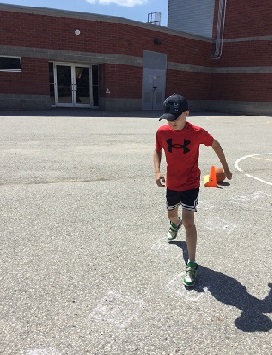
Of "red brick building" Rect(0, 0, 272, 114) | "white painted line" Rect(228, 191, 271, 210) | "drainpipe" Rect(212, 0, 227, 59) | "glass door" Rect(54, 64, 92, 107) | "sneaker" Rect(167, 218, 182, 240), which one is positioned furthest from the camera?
"drainpipe" Rect(212, 0, 227, 59)

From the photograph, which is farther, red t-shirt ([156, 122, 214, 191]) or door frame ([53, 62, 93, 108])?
door frame ([53, 62, 93, 108])

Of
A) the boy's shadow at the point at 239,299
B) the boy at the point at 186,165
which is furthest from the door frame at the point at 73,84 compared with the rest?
the boy's shadow at the point at 239,299

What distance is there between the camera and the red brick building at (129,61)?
1956cm

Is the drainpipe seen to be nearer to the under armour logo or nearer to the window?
the window

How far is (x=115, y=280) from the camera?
3.15m

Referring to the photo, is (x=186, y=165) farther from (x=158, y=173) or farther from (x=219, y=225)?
(x=219, y=225)

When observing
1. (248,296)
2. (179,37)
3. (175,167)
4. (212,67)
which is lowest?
(248,296)

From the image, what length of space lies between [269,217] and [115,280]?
2.79 metres

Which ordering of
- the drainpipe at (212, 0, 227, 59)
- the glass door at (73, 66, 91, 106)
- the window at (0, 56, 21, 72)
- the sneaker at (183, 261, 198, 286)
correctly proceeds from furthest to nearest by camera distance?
the drainpipe at (212, 0, 227, 59)
the glass door at (73, 66, 91, 106)
the window at (0, 56, 21, 72)
the sneaker at (183, 261, 198, 286)

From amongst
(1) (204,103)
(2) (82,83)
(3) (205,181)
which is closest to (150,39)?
(2) (82,83)

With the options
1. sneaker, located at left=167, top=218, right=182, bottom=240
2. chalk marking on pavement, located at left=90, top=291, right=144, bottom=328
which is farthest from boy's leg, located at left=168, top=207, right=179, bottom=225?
chalk marking on pavement, located at left=90, top=291, right=144, bottom=328

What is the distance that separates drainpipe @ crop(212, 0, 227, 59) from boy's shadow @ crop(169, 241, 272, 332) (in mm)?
26822

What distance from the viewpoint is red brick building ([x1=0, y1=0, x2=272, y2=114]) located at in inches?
770

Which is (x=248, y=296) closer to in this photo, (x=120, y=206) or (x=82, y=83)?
(x=120, y=206)
